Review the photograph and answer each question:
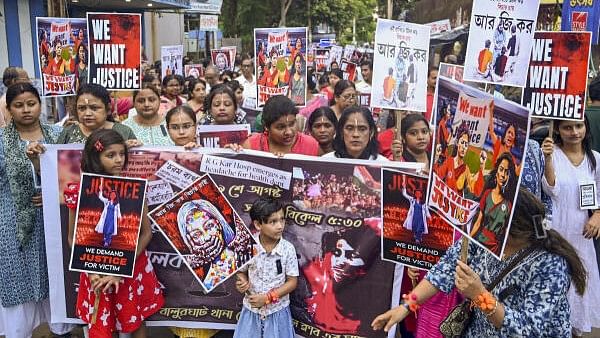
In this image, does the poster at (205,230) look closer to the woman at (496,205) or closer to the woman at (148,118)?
the woman at (496,205)

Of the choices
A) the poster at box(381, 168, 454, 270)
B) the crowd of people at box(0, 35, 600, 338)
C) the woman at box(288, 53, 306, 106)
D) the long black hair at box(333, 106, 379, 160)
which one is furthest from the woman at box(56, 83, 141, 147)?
the woman at box(288, 53, 306, 106)

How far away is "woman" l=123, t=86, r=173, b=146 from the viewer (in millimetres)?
5348

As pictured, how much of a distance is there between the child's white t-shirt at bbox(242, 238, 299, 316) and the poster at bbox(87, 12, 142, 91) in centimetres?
242

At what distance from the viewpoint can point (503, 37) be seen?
13.3 ft

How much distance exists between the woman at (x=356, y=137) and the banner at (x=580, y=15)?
19.2ft

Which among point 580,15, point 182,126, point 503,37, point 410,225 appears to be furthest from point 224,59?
point 410,225

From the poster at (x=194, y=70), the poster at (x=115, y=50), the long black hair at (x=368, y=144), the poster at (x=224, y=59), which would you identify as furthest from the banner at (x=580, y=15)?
the poster at (x=224, y=59)

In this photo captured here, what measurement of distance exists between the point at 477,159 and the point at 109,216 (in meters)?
2.07

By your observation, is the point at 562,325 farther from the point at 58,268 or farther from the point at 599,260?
the point at 58,268

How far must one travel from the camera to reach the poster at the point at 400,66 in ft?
16.5

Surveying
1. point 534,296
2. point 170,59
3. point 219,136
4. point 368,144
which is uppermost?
point 170,59

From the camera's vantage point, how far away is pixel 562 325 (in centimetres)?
236

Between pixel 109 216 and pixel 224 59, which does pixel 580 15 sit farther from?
pixel 109 216

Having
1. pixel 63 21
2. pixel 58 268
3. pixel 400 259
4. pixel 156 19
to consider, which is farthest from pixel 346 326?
pixel 156 19
